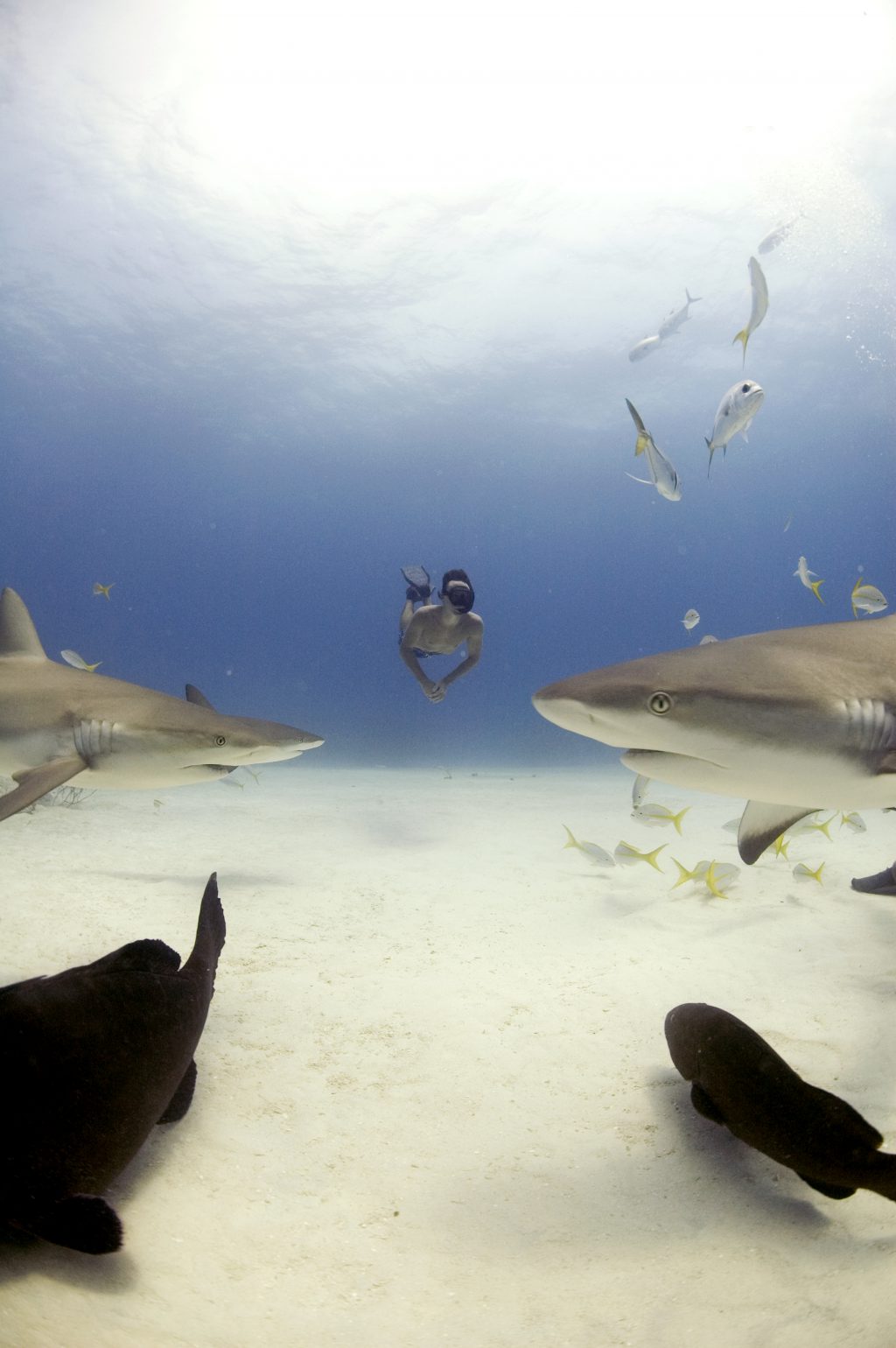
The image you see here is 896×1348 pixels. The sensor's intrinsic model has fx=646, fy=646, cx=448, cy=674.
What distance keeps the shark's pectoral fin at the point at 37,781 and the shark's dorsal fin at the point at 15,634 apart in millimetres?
972

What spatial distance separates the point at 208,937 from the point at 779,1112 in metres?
1.96

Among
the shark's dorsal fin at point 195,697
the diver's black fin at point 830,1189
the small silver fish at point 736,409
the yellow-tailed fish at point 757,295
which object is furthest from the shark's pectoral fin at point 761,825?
the yellow-tailed fish at point 757,295

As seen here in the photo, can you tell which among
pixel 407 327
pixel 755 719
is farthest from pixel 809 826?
pixel 407 327

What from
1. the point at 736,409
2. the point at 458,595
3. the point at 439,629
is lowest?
the point at 439,629

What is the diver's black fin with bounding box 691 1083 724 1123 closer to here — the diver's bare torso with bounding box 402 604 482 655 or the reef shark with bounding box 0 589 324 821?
the reef shark with bounding box 0 589 324 821

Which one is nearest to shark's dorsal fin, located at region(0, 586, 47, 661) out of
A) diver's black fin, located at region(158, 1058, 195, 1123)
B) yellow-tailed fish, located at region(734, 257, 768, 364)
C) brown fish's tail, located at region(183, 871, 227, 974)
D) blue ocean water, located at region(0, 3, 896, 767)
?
brown fish's tail, located at region(183, 871, 227, 974)

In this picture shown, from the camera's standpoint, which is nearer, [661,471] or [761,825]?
[761,825]

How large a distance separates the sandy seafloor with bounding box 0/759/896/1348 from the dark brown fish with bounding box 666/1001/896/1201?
Answer: 17cm

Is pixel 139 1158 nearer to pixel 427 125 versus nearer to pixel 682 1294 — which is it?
pixel 682 1294

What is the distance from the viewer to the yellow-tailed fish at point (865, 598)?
6215 millimetres

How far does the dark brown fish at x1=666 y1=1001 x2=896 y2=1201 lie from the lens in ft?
5.50

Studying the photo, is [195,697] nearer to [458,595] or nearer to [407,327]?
[458,595]

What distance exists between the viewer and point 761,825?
292 cm

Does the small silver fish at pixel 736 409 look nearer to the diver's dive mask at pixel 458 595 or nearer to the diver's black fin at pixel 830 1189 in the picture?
the diver's dive mask at pixel 458 595
